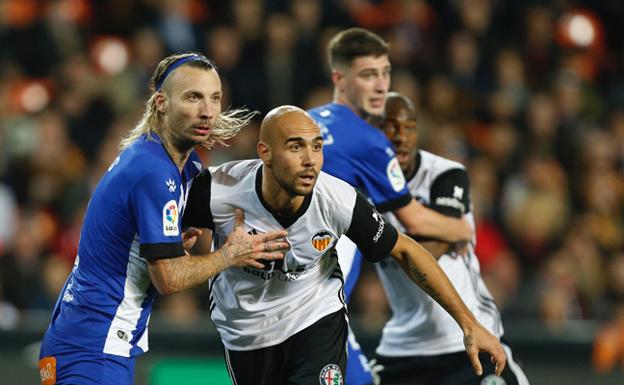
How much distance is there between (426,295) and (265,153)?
1.63 metres

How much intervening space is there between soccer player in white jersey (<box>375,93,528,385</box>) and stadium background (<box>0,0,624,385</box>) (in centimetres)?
286

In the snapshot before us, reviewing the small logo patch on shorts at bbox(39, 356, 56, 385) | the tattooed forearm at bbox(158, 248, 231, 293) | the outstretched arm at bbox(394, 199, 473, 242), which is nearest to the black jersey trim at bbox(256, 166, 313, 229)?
the tattooed forearm at bbox(158, 248, 231, 293)

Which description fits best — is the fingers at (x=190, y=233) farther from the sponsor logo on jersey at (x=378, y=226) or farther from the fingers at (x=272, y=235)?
the sponsor logo on jersey at (x=378, y=226)

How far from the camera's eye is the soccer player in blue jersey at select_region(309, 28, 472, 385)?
20.3 feet

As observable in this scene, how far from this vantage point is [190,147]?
522cm

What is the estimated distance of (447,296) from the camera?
5449mm

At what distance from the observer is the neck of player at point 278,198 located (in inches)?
210

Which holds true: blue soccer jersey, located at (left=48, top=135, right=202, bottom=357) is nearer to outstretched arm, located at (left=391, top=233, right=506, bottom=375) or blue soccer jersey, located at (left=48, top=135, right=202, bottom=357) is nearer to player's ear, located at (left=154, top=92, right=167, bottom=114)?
player's ear, located at (left=154, top=92, right=167, bottom=114)

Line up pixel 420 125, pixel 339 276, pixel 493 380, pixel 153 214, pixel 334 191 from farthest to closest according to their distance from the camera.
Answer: pixel 420 125 → pixel 493 380 → pixel 339 276 → pixel 334 191 → pixel 153 214

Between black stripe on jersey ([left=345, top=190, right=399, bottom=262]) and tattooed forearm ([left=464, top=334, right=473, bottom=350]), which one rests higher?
black stripe on jersey ([left=345, top=190, right=399, bottom=262])

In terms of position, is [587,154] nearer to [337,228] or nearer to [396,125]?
[396,125]

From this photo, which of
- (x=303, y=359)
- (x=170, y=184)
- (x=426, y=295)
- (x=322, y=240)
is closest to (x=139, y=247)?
(x=170, y=184)

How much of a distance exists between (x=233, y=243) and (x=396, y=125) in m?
1.72

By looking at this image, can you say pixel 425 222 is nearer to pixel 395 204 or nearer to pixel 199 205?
pixel 395 204
